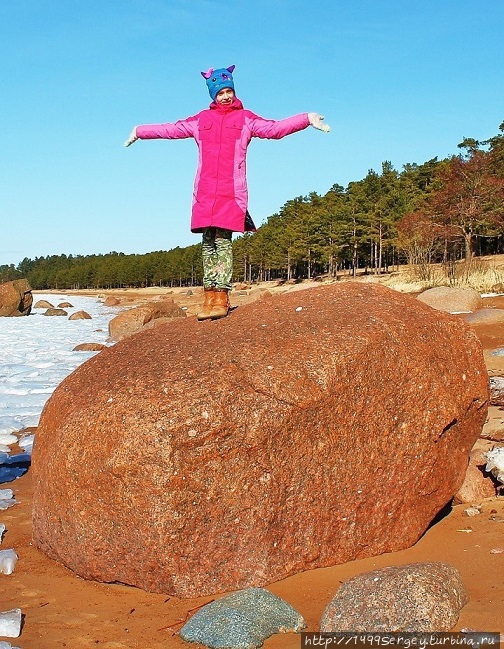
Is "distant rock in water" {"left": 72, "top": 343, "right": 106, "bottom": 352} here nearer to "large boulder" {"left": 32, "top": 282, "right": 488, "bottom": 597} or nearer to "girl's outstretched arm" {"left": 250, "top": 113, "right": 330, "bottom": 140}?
"large boulder" {"left": 32, "top": 282, "right": 488, "bottom": 597}

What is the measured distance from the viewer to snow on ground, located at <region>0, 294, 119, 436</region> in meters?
9.82

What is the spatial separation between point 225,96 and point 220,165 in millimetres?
613

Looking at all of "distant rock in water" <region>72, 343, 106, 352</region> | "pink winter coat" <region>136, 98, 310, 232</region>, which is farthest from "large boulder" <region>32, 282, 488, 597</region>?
"distant rock in water" <region>72, 343, 106, 352</region>

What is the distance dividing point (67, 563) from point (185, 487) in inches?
48.1

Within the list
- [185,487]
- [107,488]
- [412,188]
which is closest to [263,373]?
[185,487]

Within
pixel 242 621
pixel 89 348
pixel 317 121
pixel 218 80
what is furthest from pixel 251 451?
pixel 89 348

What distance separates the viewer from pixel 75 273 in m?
142

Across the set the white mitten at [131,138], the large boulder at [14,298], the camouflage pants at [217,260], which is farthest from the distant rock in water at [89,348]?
the large boulder at [14,298]

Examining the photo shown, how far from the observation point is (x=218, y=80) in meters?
5.50

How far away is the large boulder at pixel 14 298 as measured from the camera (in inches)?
1318

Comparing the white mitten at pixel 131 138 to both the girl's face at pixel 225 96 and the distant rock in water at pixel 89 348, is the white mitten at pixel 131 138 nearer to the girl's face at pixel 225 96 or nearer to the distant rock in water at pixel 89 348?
the girl's face at pixel 225 96

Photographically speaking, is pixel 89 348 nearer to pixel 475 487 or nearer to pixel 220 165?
pixel 220 165

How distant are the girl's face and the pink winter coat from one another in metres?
0.04

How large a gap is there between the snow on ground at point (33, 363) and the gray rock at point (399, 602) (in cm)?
612
